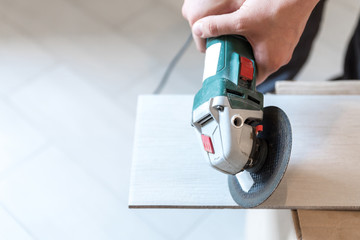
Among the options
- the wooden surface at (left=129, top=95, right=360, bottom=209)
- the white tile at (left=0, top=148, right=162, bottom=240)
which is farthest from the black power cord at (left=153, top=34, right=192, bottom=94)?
the wooden surface at (left=129, top=95, right=360, bottom=209)

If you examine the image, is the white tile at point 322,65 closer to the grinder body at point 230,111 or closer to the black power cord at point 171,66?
the black power cord at point 171,66

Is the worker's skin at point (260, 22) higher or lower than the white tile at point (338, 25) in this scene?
higher

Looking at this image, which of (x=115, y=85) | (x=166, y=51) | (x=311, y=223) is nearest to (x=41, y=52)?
(x=115, y=85)

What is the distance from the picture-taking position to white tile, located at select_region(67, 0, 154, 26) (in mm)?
1397

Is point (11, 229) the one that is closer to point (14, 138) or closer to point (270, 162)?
point (14, 138)

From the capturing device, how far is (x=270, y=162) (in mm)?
529

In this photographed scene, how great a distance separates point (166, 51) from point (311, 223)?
0.89 metres

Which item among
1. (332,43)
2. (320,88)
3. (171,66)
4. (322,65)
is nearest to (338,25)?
(332,43)

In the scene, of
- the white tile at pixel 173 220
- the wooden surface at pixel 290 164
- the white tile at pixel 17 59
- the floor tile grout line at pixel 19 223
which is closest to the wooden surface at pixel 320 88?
the wooden surface at pixel 290 164

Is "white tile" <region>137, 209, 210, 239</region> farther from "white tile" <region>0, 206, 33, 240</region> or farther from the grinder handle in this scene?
the grinder handle

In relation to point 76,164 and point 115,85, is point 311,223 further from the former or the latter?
point 115,85

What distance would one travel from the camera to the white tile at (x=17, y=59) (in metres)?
1.25

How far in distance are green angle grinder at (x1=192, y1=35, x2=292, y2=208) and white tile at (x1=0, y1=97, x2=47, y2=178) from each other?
749 mm

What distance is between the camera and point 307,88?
0.72 m
